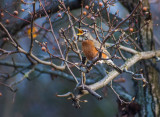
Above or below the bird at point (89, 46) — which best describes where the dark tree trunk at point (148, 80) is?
below

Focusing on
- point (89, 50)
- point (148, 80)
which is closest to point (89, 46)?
point (89, 50)

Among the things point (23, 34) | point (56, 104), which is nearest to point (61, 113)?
point (56, 104)

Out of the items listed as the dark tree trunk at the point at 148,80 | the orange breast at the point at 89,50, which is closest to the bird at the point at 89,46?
the orange breast at the point at 89,50

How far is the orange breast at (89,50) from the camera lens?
4256 millimetres

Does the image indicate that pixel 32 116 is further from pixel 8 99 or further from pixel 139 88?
pixel 139 88

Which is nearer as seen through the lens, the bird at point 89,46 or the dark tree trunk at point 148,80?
the bird at point 89,46

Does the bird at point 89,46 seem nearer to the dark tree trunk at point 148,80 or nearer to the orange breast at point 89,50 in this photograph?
the orange breast at point 89,50

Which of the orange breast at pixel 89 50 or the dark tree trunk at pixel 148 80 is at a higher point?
the orange breast at pixel 89 50

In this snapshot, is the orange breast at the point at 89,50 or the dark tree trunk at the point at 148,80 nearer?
the orange breast at the point at 89,50

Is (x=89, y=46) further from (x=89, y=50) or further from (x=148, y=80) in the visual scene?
(x=148, y=80)

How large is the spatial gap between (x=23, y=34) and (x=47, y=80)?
27.1 feet

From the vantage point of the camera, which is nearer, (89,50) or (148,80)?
(89,50)

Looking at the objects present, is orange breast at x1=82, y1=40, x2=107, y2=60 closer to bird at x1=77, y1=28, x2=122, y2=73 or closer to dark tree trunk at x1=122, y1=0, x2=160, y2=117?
bird at x1=77, y1=28, x2=122, y2=73

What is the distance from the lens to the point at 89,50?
14.3 feet
